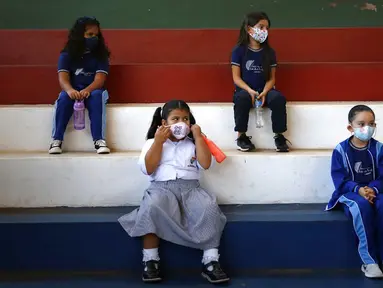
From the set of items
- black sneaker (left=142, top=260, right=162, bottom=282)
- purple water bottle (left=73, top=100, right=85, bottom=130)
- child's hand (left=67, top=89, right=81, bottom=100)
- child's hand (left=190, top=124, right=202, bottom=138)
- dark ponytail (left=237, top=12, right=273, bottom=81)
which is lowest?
black sneaker (left=142, top=260, right=162, bottom=282)

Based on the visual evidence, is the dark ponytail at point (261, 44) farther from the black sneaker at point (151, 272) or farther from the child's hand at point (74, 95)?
the black sneaker at point (151, 272)

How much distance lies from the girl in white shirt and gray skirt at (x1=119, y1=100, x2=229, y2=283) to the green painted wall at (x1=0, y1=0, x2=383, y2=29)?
74.4 inches

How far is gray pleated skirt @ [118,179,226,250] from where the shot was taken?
7.64 ft

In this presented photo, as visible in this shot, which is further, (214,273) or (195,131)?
(195,131)

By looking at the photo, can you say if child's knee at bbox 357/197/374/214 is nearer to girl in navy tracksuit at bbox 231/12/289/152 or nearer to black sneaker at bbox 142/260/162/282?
girl in navy tracksuit at bbox 231/12/289/152

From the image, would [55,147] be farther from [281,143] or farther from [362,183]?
[362,183]

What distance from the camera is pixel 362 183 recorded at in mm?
2539

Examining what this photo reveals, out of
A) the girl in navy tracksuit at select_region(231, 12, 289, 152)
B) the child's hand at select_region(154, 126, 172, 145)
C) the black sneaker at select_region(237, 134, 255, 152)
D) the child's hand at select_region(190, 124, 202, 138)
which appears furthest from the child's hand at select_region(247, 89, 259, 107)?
the child's hand at select_region(154, 126, 172, 145)

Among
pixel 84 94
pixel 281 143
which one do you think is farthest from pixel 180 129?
pixel 84 94

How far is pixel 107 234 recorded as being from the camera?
7.86ft

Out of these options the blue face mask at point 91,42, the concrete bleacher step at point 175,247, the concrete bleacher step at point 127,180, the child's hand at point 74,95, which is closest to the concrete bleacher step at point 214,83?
the blue face mask at point 91,42

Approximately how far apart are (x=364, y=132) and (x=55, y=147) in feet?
5.28

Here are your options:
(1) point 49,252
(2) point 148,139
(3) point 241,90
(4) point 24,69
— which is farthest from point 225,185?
(4) point 24,69

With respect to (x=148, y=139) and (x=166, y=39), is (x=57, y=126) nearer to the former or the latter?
(x=148, y=139)
